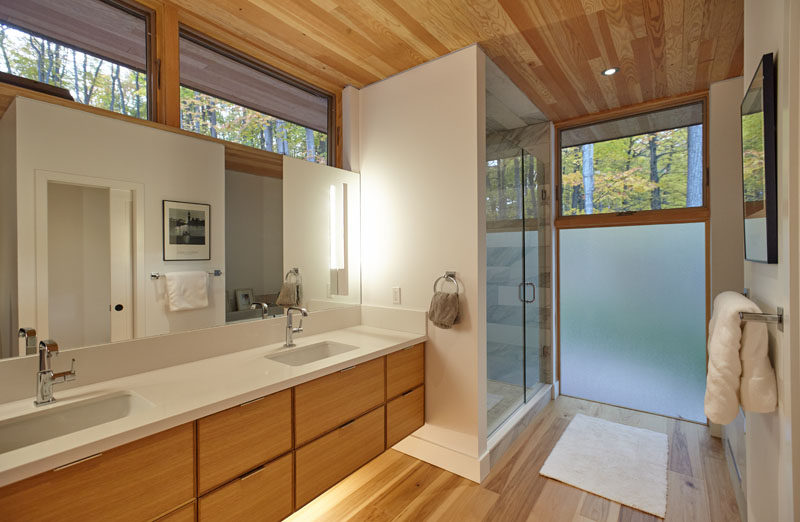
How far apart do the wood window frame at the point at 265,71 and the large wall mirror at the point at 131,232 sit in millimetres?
345

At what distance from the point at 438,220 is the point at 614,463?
190 cm

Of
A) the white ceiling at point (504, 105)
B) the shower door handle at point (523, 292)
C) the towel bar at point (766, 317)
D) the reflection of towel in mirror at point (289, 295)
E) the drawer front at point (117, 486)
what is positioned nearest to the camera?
the drawer front at point (117, 486)

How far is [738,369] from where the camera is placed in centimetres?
125

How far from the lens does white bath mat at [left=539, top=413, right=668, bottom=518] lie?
2078 mm

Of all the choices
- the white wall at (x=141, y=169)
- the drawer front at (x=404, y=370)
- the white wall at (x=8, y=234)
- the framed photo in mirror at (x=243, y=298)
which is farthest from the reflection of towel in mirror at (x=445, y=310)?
the white wall at (x=8, y=234)

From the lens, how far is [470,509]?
1.98m

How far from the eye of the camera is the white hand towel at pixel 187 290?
1779mm

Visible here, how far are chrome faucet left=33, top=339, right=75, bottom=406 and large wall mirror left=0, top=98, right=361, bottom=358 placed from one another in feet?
0.54

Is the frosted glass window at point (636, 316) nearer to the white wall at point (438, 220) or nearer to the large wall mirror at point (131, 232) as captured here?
the white wall at point (438, 220)

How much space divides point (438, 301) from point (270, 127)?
1.48m

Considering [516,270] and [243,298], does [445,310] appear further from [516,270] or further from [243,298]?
[243,298]

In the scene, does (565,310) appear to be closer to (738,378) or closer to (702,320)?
(702,320)

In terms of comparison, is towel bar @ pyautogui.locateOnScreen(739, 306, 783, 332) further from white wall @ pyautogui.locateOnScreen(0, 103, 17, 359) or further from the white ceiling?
white wall @ pyautogui.locateOnScreen(0, 103, 17, 359)

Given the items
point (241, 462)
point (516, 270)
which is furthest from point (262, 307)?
point (516, 270)
